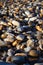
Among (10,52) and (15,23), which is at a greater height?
(15,23)

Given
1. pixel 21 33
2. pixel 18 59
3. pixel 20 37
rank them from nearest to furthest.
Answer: pixel 18 59, pixel 20 37, pixel 21 33

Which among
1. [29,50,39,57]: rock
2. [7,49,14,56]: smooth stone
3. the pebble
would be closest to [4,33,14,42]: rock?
the pebble

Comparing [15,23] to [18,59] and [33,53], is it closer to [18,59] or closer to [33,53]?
[33,53]

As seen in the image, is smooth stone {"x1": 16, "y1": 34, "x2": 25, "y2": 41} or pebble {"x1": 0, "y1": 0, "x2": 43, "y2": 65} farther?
smooth stone {"x1": 16, "y1": 34, "x2": 25, "y2": 41}

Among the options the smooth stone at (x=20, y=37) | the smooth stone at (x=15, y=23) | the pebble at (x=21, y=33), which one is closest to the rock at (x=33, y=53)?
the pebble at (x=21, y=33)

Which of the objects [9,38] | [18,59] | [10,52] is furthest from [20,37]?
[18,59]

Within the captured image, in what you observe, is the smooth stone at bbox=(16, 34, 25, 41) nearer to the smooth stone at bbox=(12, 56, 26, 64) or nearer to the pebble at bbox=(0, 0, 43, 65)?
the pebble at bbox=(0, 0, 43, 65)

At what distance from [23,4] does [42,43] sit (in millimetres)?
1831

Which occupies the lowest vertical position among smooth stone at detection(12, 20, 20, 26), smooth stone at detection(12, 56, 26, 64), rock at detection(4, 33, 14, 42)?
smooth stone at detection(12, 56, 26, 64)

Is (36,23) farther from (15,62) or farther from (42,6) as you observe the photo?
(15,62)

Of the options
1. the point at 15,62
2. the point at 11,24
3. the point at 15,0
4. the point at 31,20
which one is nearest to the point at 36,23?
the point at 31,20

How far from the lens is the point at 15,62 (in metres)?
2.26

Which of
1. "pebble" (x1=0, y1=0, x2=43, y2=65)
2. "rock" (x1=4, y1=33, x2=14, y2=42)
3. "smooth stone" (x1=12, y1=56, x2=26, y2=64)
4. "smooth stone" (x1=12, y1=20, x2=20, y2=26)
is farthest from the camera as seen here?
"smooth stone" (x1=12, y1=20, x2=20, y2=26)

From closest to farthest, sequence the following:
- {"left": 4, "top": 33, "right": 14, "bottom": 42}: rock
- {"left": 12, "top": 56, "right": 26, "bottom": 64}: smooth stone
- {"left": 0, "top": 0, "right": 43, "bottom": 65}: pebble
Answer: {"left": 12, "top": 56, "right": 26, "bottom": 64}: smooth stone, {"left": 0, "top": 0, "right": 43, "bottom": 65}: pebble, {"left": 4, "top": 33, "right": 14, "bottom": 42}: rock
